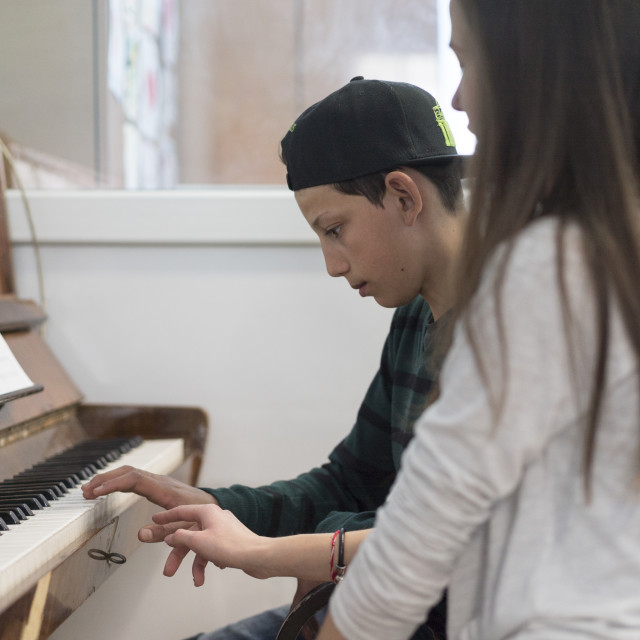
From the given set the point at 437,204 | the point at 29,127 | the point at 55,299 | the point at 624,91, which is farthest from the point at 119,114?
the point at 624,91

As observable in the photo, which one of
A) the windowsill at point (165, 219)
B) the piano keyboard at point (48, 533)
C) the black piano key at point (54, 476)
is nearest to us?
the piano keyboard at point (48, 533)

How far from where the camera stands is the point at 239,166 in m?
1.88

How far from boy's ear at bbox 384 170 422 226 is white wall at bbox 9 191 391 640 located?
0.69 m

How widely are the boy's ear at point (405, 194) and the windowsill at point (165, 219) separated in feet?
2.18

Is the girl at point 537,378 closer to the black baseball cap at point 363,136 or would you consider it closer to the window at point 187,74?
the black baseball cap at point 363,136

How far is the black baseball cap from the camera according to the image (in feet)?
3.43

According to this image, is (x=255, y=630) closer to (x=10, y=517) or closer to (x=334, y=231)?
(x=10, y=517)

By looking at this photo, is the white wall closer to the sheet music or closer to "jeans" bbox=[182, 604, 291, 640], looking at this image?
the sheet music

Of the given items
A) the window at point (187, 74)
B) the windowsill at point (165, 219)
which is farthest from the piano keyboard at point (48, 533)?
the window at point (187, 74)

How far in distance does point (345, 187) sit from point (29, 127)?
1.12 meters

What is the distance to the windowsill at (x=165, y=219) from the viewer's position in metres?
1.71

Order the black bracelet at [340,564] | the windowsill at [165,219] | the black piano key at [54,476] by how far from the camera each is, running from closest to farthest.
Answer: the black bracelet at [340,564] < the black piano key at [54,476] < the windowsill at [165,219]

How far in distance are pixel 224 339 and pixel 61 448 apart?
17.7 inches

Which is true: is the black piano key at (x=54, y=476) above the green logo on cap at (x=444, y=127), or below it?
below
